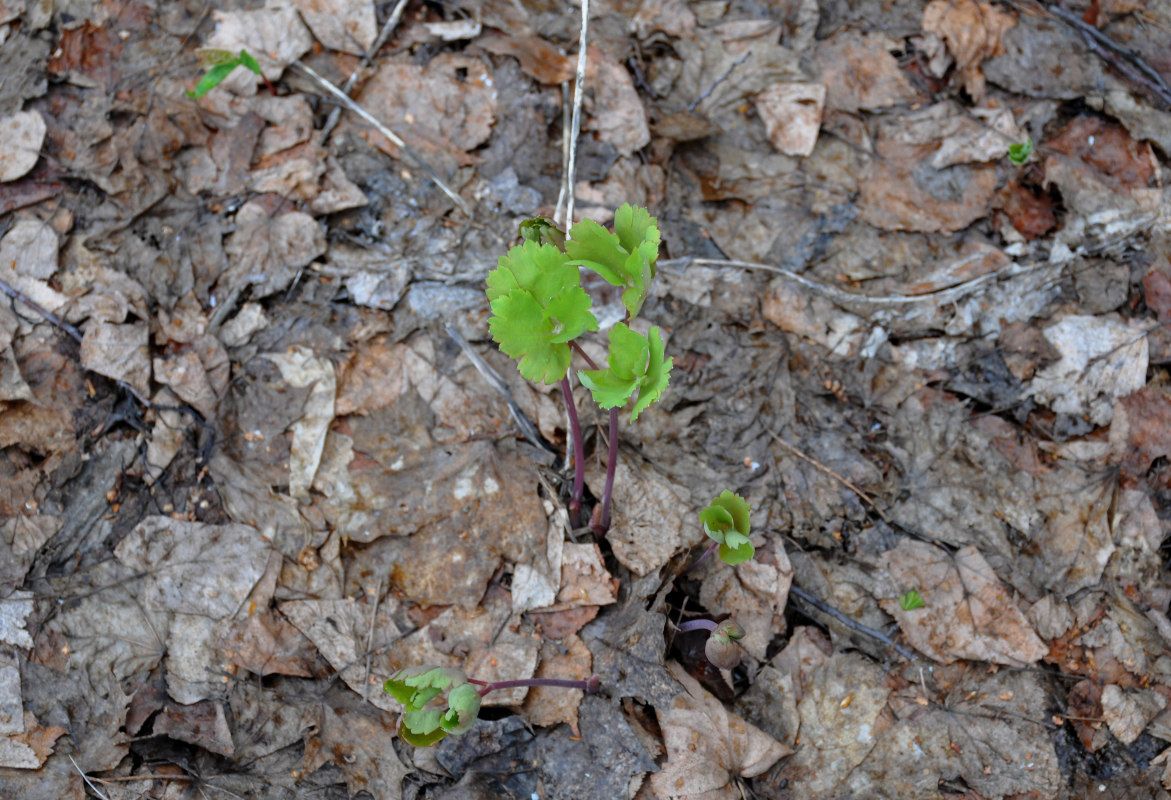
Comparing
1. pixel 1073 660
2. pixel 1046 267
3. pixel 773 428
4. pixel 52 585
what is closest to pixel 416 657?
pixel 52 585

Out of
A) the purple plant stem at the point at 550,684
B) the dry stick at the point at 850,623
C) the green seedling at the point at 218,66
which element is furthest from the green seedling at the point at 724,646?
the green seedling at the point at 218,66

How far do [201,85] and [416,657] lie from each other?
7.12ft

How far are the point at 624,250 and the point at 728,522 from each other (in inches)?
33.3

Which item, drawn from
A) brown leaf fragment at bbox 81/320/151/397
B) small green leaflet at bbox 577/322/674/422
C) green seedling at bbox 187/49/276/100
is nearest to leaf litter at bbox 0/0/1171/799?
brown leaf fragment at bbox 81/320/151/397

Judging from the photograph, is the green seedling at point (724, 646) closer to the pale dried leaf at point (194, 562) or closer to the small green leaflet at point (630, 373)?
the small green leaflet at point (630, 373)

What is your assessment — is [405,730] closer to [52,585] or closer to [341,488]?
[341,488]

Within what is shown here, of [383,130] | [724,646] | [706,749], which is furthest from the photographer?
[383,130]

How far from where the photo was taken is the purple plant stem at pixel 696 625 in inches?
82.8

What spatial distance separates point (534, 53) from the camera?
9.64 feet

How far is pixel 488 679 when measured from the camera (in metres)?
2.19

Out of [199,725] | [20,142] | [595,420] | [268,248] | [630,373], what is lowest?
[199,725]

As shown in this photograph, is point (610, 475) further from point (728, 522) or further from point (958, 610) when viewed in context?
point (958, 610)

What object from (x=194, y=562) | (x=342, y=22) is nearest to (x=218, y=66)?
(x=342, y=22)

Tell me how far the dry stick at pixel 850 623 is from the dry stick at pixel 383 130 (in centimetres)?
185
